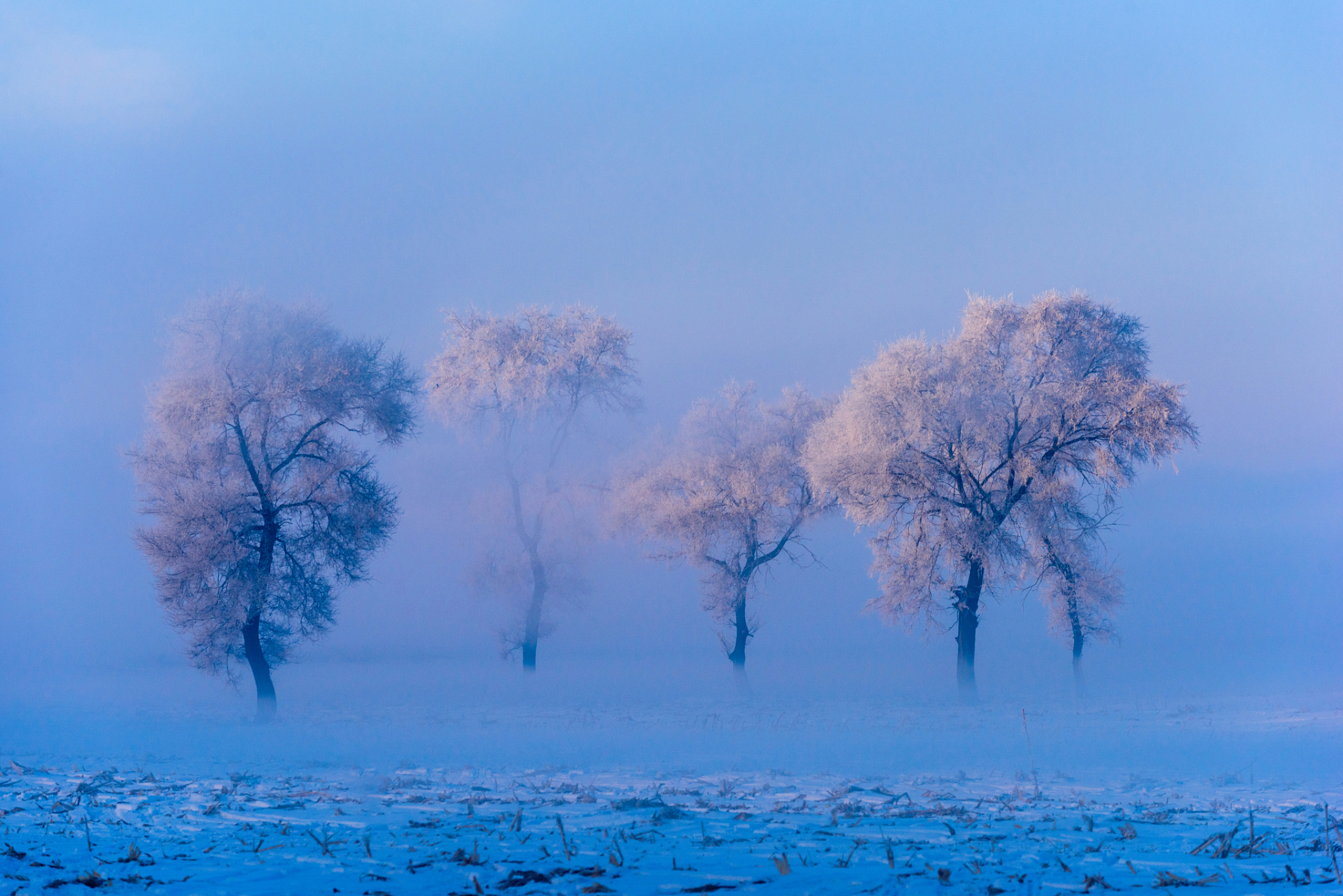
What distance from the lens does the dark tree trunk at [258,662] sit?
20.9 metres

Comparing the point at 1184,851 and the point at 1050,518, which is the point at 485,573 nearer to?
the point at 1050,518

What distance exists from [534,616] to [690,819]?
71.2 feet

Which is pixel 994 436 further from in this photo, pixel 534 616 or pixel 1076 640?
pixel 534 616

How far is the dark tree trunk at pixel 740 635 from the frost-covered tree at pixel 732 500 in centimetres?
3

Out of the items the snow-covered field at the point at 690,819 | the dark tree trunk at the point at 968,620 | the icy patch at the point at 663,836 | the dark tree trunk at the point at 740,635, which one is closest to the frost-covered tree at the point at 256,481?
the snow-covered field at the point at 690,819

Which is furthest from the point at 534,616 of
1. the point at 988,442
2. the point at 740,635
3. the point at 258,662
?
the point at 988,442

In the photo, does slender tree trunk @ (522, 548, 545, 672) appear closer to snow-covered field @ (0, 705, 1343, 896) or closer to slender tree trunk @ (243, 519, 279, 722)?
slender tree trunk @ (243, 519, 279, 722)

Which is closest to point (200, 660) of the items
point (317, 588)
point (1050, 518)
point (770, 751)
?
point (317, 588)

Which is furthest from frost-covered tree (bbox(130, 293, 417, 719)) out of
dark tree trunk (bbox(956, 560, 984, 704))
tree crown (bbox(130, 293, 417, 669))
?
dark tree trunk (bbox(956, 560, 984, 704))

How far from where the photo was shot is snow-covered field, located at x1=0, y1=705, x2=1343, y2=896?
552 centimetres

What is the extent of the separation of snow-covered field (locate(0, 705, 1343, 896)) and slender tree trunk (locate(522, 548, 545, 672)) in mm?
13319

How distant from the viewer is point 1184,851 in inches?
245

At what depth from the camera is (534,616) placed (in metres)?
28.4

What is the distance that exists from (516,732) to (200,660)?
10.3m
